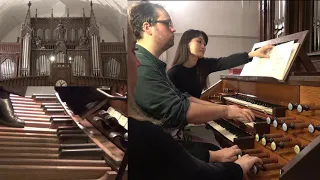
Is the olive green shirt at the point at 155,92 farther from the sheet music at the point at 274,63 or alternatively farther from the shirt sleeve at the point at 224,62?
the sheet music at the point at 274,63

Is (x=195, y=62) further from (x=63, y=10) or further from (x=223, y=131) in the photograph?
(x=63, y=10)

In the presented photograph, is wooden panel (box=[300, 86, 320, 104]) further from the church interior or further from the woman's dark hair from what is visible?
the woman's dark hair

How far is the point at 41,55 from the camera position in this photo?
0.91 m

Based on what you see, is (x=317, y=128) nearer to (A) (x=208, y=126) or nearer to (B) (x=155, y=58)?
(A) (x=208, y=126)

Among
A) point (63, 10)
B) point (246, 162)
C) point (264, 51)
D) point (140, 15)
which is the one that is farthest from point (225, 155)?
point (63, 10)

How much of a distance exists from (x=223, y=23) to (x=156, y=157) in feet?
2.21

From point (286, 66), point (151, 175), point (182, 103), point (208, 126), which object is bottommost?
point (151, 175)

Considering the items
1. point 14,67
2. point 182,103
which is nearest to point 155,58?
point 182,103

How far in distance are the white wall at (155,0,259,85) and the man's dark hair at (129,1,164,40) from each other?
0.65 ft

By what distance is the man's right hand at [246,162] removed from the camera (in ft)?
3.31

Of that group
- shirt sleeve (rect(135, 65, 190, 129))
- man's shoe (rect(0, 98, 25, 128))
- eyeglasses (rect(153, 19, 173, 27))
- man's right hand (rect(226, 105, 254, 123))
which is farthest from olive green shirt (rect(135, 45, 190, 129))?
man's shoe (rect(0, 98, 25, 128))

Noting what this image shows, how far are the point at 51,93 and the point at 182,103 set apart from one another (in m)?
0.46

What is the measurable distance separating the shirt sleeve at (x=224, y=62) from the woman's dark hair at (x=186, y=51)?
0.03 meters

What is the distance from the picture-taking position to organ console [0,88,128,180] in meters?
0.96
